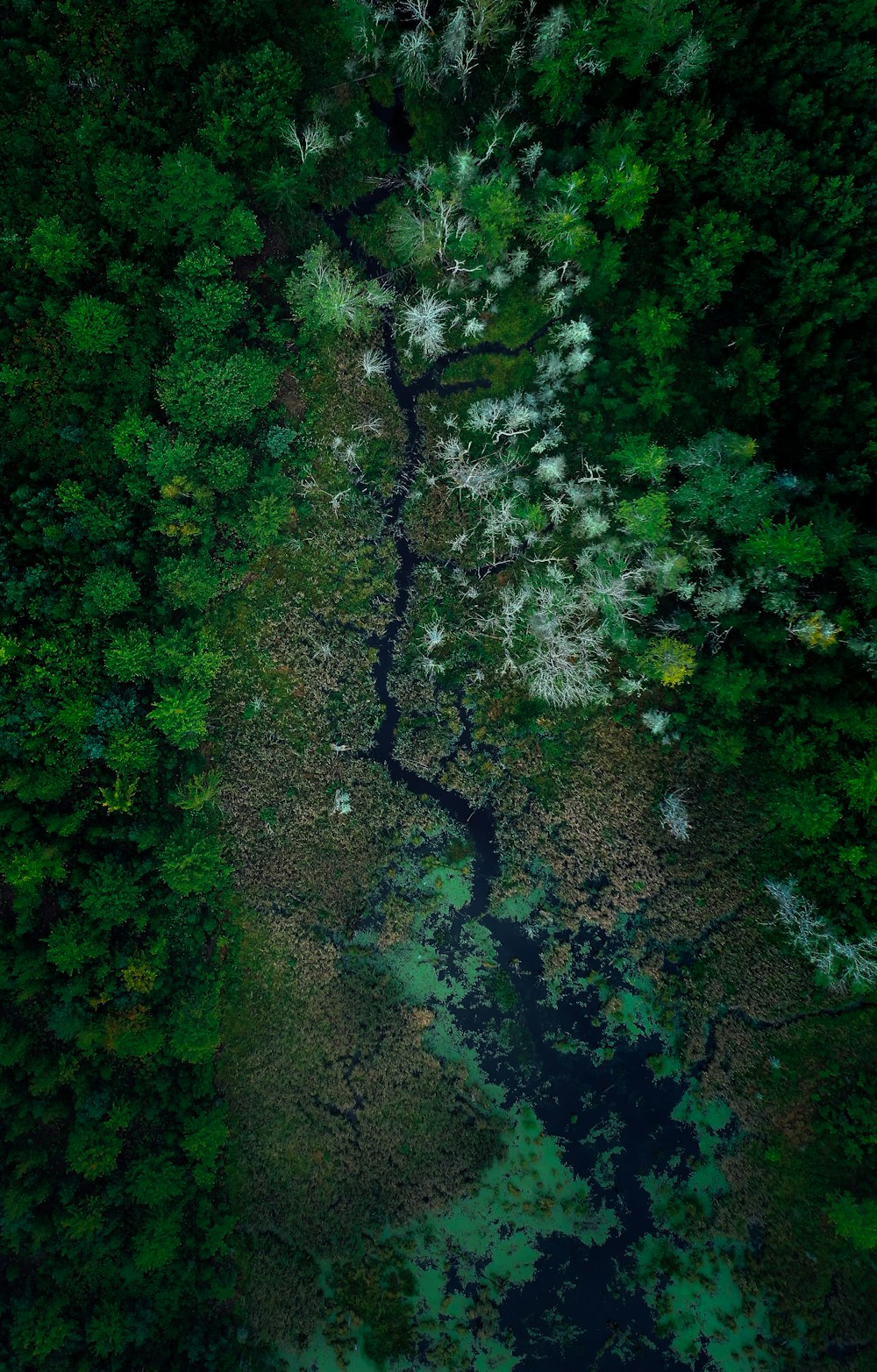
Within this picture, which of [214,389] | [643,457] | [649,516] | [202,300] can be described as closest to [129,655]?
[214,389]

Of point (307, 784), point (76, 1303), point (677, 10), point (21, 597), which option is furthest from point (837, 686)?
point (76, 1303)

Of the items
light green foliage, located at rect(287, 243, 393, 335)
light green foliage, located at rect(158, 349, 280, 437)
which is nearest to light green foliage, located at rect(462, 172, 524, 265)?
light green foliage, located at rect(287, 243, 393, 335)

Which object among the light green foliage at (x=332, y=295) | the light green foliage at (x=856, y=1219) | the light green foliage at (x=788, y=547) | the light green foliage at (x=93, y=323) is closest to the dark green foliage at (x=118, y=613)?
the light green foliage at (x=93, y=323)

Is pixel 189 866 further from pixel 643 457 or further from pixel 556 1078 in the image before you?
pixel 643 457

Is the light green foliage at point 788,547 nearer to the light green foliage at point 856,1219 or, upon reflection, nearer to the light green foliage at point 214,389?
the light green foliage at point 214,389

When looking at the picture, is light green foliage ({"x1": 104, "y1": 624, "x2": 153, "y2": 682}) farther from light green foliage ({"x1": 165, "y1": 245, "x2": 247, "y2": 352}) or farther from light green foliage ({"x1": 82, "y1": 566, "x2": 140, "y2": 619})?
light green foliage ({"x1": 165, "y1": 245, "x2": 247, "y2": 352})
